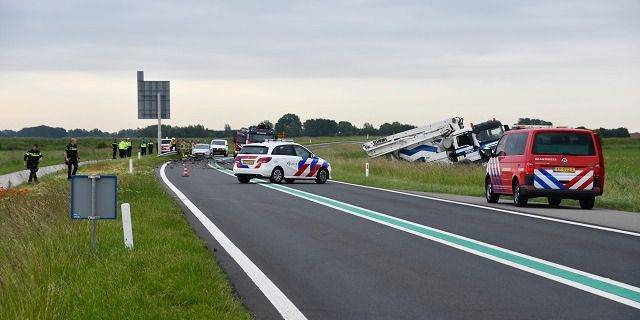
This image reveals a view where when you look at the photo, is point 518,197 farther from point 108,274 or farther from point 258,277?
point 108,274

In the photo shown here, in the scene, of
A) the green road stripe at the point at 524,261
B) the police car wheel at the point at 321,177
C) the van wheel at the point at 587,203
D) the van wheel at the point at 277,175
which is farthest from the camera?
the police car wheel at the point at 321,177

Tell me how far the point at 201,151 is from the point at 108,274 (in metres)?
60.7

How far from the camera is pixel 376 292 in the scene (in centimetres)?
968

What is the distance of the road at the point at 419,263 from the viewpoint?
8.79 m

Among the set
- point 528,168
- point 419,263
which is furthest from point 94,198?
point 528,168

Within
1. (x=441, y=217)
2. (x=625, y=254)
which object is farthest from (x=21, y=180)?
(x=625, y=254)

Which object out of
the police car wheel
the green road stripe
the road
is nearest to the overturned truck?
the police car wheel

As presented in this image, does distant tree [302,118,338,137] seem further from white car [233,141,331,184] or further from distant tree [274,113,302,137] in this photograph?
white car [233,141,331,184]

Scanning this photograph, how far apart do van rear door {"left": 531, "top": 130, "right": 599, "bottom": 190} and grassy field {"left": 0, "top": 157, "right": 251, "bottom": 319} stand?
903 centimetres

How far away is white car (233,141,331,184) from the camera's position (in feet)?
114

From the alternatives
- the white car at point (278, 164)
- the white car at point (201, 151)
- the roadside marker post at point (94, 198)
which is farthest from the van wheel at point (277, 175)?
the white car at point (201, 151)

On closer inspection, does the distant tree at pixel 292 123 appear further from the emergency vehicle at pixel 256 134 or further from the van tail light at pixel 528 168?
the van tail light at pixel 528 168

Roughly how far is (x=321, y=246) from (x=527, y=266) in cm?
342

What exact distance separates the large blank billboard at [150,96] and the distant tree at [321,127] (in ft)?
344
